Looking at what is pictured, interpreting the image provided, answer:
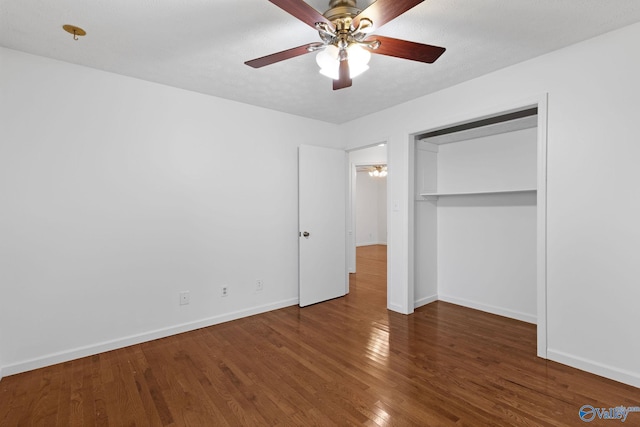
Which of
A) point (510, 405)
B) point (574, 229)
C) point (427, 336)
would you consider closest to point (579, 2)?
point (574, 229)

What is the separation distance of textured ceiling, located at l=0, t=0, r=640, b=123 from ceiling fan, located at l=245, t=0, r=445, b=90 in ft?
0.81

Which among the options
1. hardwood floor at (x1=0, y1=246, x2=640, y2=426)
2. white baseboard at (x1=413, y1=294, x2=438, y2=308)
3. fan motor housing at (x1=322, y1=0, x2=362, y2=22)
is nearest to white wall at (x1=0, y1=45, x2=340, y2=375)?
hardwood floor at (x1=0, y1=246, x2=640, y2=426)

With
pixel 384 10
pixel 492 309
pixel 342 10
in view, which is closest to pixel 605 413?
pixel 492 309

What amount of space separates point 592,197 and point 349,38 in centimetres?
216

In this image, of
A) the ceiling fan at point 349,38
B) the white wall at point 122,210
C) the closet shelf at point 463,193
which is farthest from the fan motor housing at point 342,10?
the closet shelf at point 463,193

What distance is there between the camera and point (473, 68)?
2.75 m

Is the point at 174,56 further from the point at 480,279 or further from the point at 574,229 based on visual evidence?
the point at 480,279

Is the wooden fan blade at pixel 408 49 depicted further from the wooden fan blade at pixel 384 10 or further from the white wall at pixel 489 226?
the white wall at pixel 489 226

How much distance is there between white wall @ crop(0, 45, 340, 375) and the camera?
241 cm

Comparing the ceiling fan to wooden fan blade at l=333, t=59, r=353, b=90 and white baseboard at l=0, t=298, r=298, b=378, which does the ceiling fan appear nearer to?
wooden fan blade at l=333, t=59, r=353, b=90

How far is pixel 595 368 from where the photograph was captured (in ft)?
7.47

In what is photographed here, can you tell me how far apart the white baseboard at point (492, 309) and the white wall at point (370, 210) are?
5.57 meters

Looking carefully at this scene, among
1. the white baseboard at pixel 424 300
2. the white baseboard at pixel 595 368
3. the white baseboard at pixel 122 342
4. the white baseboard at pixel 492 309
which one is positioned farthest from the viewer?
the white baseboard at pixel 424 300

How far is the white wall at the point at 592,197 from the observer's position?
2150 millimetres
